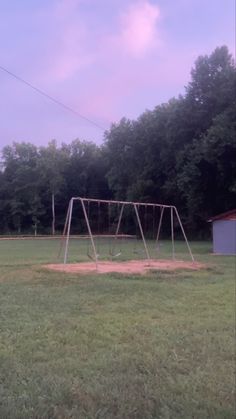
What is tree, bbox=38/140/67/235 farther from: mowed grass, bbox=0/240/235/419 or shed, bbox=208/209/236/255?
mowed grass, bbox=0/240/235/419

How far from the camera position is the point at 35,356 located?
645 cm

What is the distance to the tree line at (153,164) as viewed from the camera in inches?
1692

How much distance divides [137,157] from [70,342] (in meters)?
51.7

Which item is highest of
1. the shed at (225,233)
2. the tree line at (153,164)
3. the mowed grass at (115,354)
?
the tree line at (153,164)

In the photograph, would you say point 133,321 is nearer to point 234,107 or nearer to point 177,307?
point 177,307

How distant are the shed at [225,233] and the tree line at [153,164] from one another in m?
7.75

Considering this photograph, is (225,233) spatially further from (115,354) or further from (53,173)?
(53,173)

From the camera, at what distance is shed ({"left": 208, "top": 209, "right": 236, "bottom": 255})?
108 feet

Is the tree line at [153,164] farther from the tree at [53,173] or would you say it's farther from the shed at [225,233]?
the shed at [225,233]

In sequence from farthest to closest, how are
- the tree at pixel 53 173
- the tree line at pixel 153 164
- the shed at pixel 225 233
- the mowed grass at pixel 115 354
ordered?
1. the tree at pixel 53 173
2. the tree line at pixel 153 164
3. the shed at pixel 225 233
4. the mowed grass at pixel 115 354

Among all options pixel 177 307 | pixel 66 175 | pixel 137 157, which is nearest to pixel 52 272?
pixel 177 307

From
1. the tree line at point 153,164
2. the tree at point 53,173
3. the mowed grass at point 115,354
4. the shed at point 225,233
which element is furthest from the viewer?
the tree at point 53,173

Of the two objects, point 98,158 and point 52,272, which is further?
point 98,158

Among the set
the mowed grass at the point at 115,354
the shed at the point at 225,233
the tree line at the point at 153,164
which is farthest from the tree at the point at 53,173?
the mowed grass at the point at 115,354
